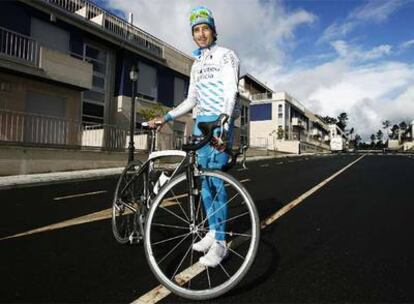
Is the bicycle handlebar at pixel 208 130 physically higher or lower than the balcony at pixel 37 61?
lower

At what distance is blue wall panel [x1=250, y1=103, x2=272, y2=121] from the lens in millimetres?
68062

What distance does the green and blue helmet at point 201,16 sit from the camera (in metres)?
3.81

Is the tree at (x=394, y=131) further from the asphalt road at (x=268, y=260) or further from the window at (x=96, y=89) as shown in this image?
the asphalt road at (x=268, y=260)

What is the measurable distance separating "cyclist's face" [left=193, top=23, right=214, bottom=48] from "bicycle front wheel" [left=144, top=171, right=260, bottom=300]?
55.3 inches

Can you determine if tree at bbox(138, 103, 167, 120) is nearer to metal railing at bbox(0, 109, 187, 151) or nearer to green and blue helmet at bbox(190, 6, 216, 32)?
metal railing at bbox(0, 109, 187, 151)

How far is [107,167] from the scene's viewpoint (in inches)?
731

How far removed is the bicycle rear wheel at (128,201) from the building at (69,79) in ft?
20.4

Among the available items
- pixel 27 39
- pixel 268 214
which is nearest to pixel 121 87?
pixel 27 39

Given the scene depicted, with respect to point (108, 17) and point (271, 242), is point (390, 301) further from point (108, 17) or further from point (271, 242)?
point (108, 17)

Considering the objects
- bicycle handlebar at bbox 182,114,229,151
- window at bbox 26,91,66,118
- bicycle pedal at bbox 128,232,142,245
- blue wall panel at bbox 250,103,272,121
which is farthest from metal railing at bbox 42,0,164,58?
blue wall panel at bbox 250,103,272,121

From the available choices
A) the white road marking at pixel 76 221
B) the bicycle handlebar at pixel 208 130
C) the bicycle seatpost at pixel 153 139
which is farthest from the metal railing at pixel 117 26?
the bicycle handlebar at pixel 208 130

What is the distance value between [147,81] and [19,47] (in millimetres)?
11423

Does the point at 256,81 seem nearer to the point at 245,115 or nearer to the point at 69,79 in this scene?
the point at 245,115

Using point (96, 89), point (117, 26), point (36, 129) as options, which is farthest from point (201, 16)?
point (117, 26)
